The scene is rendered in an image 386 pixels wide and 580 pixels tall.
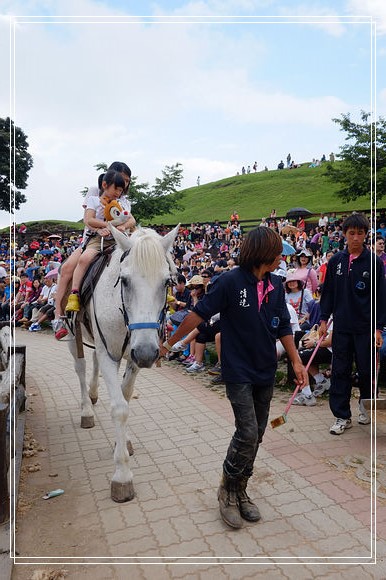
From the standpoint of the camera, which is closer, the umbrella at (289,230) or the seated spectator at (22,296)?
the seated spectator at (22,296)

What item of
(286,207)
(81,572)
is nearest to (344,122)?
(286,207)

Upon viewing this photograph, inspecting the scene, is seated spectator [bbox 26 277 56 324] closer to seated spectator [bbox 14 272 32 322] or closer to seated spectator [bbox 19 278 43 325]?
seated spectator [bbox 19 278 43 325]

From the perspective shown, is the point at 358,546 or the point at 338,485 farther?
the point at 338,485

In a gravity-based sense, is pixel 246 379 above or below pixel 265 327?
below

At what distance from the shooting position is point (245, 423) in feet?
10.4

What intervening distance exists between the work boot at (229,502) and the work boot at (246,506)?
5 cm

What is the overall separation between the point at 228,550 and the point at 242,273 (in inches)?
75.7

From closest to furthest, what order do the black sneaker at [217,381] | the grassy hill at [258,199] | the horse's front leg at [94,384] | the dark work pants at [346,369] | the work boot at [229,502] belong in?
1. the work boot at [229,502]
2. the dark work pants at [346,369]
3. the horse's front leg at [94,384]
4. the black sneaker at [217,381]
5. the grassy hill at [258,199]

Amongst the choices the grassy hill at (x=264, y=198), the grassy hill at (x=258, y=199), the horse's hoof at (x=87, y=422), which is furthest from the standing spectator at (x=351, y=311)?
the grassy hill at (x=264, y=198)

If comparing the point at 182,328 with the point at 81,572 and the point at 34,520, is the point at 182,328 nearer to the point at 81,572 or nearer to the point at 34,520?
the point at 81,572

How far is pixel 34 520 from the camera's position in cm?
346

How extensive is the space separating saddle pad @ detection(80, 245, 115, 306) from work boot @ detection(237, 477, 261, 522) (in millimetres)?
2232

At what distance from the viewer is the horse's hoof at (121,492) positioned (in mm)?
3648

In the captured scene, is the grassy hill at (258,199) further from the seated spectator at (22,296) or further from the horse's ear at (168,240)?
the horse's ear at (168,240)
